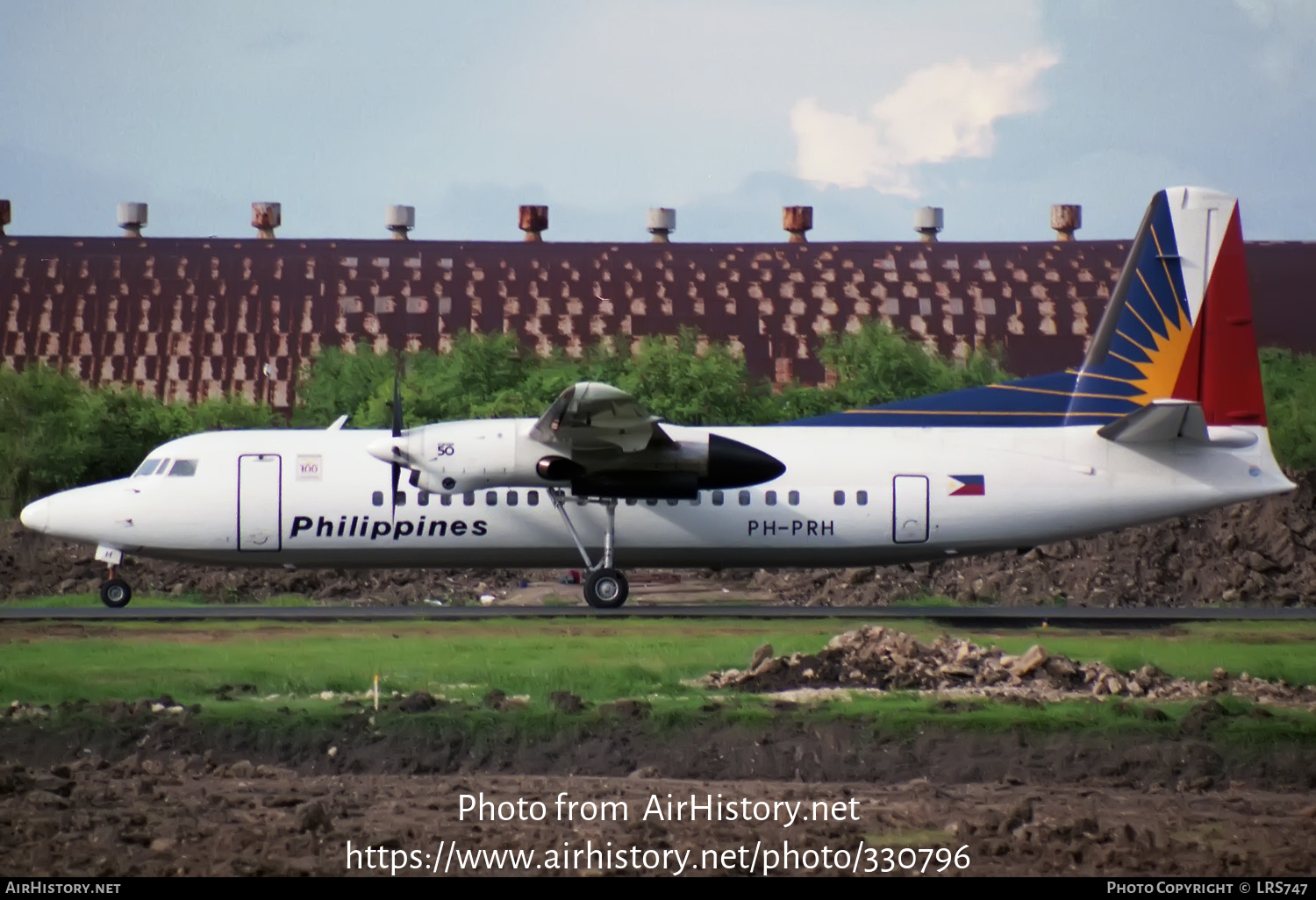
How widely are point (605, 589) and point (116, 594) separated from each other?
7481mm

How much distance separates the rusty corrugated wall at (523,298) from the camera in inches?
1521

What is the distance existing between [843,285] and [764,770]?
86.8 ft

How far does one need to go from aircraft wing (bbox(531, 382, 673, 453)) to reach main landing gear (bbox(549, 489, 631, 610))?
1190 mm

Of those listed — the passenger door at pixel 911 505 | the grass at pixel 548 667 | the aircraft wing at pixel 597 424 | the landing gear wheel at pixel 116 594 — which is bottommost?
the grass at pixel 548 667

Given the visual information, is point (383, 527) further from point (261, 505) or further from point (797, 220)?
point (797, 220)

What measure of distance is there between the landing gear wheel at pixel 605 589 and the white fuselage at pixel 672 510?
0.45 m

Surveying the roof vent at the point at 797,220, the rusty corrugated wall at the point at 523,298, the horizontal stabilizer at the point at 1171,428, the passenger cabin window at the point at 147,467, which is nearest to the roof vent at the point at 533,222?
the rusty corrugated wall at the point at 523,298

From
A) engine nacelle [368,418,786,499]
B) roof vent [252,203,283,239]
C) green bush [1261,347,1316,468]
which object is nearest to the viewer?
engine nacelle [368,418,786,499]

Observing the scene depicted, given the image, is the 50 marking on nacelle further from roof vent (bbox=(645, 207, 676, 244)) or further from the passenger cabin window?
roof vent (bbox=(645, 207, 676, 244))

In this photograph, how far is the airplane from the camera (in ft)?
79.5

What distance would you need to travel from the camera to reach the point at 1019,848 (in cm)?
1186

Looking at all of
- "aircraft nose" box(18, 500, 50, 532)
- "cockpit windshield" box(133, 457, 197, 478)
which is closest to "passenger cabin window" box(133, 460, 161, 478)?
"cockpit windshield" box(133, 457, 197, 478)

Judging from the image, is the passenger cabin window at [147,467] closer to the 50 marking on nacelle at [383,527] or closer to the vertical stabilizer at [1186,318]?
the 50 marking on nacelle at [383,527]
